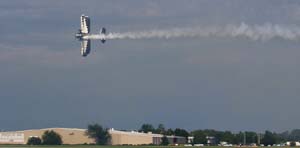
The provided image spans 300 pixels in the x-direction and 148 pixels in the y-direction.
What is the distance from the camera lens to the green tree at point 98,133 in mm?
187863

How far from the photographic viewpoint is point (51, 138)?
181125 mm

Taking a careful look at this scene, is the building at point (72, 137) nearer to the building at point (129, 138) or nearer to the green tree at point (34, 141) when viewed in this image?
the building at point (129, 138)

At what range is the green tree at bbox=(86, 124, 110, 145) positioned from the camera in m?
188

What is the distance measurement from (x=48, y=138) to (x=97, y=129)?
1415 centimetres

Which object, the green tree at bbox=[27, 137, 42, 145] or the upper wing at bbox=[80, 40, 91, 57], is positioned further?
the green tree at bbox=[27, 137, 42, 145]

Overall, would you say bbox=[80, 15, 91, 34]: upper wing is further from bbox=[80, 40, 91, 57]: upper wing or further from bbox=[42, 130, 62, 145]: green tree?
bbox=[42, 130, 62, 145]: green tree

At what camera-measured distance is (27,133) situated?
7288 inches

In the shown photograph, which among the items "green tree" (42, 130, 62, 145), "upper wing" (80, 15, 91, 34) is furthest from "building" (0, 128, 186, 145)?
"upper wing" (80, 15, 91, 34)

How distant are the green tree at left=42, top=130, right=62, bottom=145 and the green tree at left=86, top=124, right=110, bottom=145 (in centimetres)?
941

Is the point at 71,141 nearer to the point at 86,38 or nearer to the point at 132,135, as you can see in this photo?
the point at 132,135

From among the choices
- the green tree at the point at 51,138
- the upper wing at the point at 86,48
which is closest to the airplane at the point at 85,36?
the upper wing at the point at 86,48

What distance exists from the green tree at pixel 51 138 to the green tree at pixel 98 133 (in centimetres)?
941

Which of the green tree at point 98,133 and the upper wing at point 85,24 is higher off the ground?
the upper wing at point 85,24

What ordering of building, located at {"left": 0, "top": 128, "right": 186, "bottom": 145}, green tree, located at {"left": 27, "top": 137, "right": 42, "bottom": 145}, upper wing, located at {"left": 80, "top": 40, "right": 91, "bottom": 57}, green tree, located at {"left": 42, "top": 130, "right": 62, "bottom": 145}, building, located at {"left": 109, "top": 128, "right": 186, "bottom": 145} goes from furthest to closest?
building, located at {"left": 109, "top": 128, "right": 186, "bottom": 145} < building, located at {"left": 0, "top": 128, "right": 186, "bottom": 145} < green tree, located at {"left": 27, "top": 137, "right": 42, "bottom": 145} < green tree, located at {"left": 42, "top": 130, "right": 62, "bottom": 145} < upper wing, located at {"left": 80, "top": 40, "right": 91, "bottom": 57}
